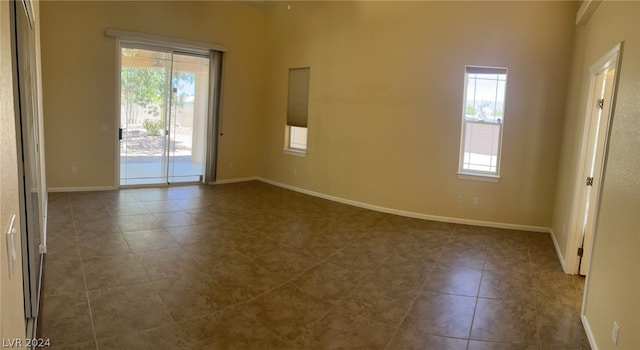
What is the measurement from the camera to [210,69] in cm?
786

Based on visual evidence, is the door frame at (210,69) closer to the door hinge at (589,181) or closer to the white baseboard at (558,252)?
the white baseboard at (558,252)

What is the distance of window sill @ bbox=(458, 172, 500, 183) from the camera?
599 cm

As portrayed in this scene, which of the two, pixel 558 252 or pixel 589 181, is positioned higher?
pixel 589 181

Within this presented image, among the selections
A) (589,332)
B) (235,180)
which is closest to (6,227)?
(589,332)

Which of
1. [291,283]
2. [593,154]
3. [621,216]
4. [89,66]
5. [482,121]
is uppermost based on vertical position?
[89,66]

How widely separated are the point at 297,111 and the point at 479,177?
3.50 meters

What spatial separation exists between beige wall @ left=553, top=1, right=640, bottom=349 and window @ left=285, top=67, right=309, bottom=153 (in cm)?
491

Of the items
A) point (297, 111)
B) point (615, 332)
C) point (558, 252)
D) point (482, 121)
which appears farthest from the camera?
point (297, 111)

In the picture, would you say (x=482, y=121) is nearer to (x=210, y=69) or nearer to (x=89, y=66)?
(x=210, y=69)

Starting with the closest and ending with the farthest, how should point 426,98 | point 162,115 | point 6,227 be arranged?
point 6,227, point 426,98, point 162,115

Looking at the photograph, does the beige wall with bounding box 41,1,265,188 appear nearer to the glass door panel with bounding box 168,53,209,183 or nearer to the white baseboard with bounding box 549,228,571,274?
the glass door panel with bounding box 168,53,209,183

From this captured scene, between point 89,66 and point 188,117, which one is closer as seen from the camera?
point 89,66

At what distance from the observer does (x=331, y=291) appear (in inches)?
144

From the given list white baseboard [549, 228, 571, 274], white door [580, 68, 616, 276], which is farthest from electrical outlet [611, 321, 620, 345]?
white baseboard [549, 228, 571, 274]
